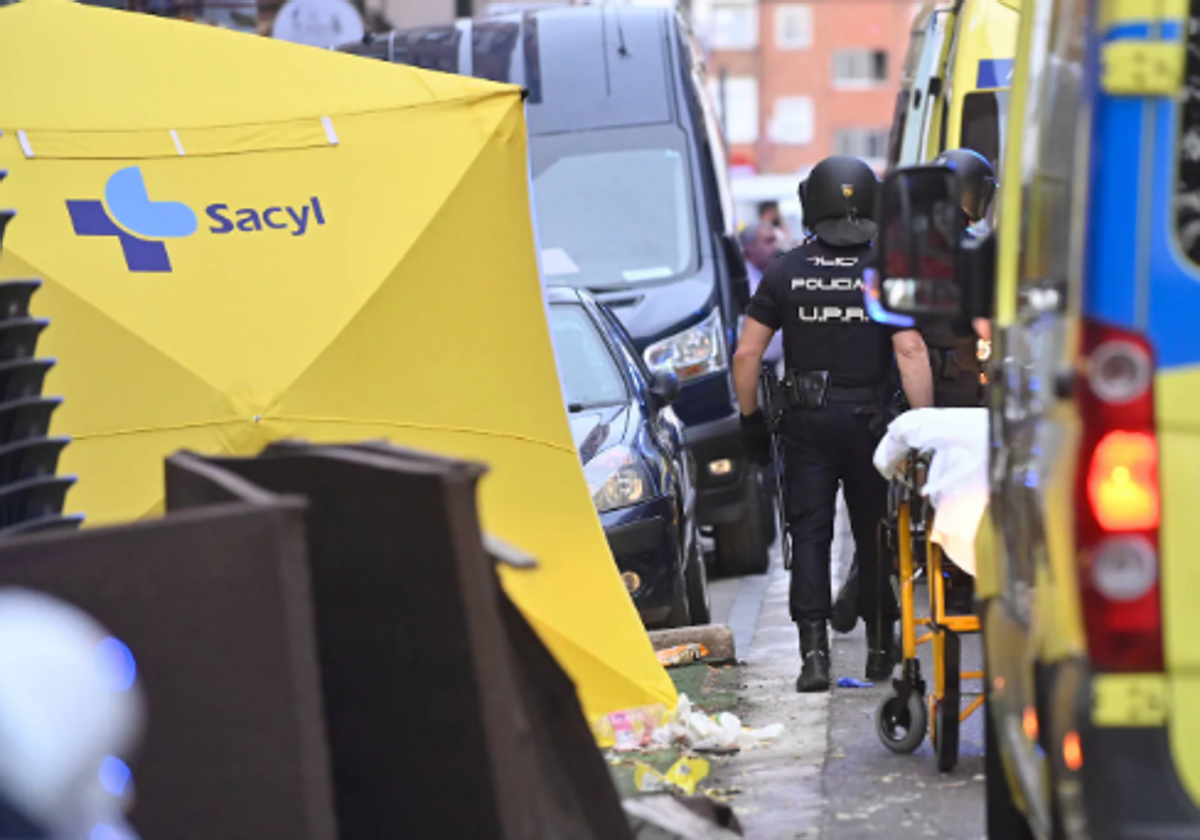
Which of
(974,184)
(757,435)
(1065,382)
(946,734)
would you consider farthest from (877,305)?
(974,184)

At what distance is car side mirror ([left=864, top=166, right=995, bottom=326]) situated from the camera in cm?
439

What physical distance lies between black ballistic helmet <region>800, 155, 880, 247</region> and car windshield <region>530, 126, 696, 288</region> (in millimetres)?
4646

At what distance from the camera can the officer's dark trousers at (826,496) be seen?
26.4 feet

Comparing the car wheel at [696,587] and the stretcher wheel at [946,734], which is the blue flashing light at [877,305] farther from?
the car wheel at [696,587]

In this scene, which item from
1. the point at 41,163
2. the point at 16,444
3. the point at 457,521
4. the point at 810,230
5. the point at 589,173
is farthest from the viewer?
the point at 589,173

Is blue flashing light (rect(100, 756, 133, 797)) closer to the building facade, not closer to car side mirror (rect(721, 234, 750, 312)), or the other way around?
car side mirror (rect(721, 234, 750, 312))

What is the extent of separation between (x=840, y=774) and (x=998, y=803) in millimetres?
1724

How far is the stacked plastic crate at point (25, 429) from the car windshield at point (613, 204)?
7229mm

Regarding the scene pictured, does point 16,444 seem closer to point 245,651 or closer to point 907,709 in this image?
point 245,651

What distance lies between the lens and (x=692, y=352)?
1234 centimetres

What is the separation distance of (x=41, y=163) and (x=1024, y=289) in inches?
139

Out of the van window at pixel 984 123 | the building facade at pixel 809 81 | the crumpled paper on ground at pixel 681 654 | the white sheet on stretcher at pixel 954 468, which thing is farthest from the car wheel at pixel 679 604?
the building facade at pixel 809 81

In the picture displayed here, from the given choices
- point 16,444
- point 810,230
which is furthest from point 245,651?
point 810,230

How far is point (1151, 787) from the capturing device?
11.3 feet
